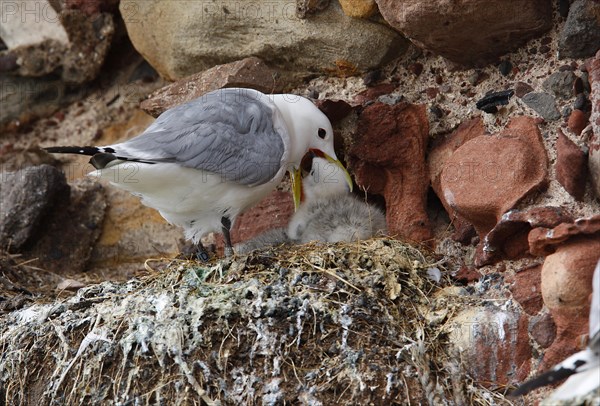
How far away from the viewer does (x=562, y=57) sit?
11.5 feet

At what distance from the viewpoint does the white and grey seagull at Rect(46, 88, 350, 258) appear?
3605 millimetres

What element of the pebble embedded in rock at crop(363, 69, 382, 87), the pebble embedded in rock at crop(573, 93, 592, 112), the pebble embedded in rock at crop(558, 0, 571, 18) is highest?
the pebble embedded in rock at crop(558, 0, 571, 18)

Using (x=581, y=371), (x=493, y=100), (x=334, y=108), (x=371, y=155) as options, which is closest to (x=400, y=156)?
(x=371, y=155)

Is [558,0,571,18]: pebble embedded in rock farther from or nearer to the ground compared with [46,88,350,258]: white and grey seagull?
farther from the ground

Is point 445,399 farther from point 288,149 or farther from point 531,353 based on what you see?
point 288,149

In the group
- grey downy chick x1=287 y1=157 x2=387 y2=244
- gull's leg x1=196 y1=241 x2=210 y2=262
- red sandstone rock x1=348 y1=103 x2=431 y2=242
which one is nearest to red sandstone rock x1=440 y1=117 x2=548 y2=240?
red sandstone rock x1=348 y1=103 x2=431 y2=242

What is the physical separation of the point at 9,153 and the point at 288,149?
1.80 meters

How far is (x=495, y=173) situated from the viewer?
3.45 metres

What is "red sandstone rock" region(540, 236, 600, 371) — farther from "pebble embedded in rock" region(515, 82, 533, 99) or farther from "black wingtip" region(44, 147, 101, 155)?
"black wingtip" region(44, 147, 101, 155)

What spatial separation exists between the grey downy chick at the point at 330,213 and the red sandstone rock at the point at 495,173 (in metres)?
0.49

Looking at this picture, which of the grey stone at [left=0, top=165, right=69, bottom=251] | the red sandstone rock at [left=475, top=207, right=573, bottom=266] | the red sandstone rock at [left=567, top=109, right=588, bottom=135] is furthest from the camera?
the grey stone at [left=0, top=165, right=69, bottom=251]

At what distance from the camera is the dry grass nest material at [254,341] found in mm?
3080

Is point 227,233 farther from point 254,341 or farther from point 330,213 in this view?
point 254,341

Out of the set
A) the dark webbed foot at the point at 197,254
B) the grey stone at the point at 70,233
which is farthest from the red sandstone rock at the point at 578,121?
the grey stone at the point at 70,233
